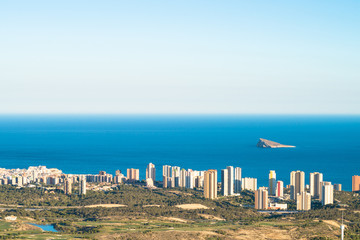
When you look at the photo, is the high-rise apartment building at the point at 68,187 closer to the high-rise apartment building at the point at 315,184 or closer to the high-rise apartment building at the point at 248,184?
the high-rise apartment building at the point at 248,184

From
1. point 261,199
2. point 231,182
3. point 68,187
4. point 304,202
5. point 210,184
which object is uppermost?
point 210,184

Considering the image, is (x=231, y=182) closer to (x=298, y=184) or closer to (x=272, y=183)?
(x=272, y=183)

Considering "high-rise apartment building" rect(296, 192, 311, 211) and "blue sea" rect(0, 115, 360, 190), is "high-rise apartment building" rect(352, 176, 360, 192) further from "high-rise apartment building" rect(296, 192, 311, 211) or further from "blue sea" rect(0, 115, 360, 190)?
"high-rise apartment building" rect(296, 192, 311, 211)

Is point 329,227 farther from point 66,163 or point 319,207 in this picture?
point 66,163

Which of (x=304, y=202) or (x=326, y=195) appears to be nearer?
(x=304, y=202)

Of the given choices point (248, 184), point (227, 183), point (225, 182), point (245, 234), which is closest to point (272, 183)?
point (227, 183)

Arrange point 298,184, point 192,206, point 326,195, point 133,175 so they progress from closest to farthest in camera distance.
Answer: point 192,206, point 326,195, point 298,184, point 133,175
